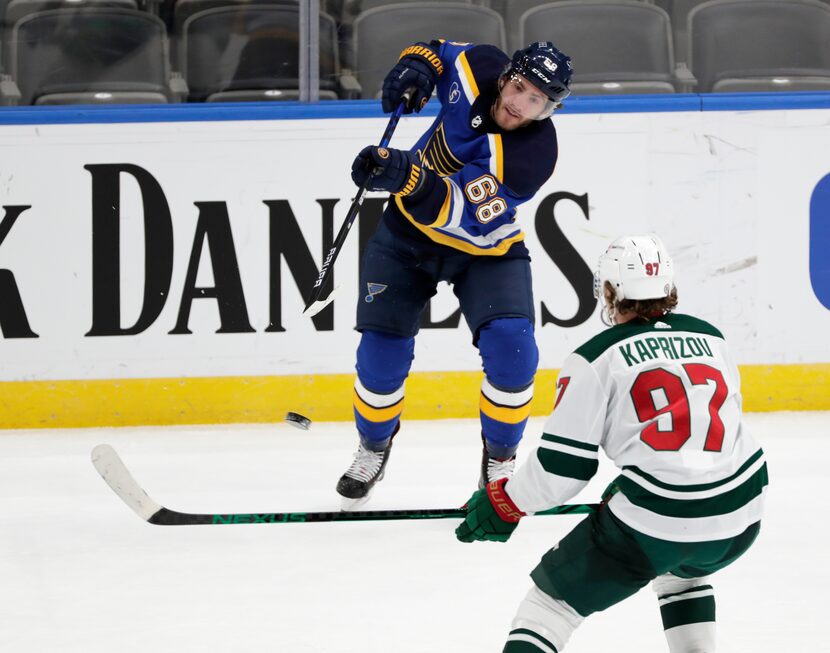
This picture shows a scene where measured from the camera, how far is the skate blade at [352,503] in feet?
9.59

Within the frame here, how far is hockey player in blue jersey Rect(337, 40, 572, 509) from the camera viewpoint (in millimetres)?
2643

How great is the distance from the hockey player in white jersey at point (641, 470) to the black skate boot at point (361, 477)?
134 centimetres

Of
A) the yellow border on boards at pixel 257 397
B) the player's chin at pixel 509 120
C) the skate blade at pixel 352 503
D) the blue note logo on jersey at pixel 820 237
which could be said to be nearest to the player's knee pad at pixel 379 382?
the skate blade at pixel 352 503

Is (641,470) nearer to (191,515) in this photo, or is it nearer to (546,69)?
(191,515)

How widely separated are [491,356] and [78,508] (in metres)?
1.16

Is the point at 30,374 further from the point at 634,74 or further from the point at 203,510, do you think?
the point at 634,74

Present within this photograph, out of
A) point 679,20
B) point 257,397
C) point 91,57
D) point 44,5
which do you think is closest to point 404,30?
point 679,20

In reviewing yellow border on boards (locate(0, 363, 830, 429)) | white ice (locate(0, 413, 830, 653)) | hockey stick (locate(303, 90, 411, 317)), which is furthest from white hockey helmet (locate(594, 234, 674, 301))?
yellow border on boards (locate(0, 363, 830, 429))

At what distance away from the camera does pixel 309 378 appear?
4.07m

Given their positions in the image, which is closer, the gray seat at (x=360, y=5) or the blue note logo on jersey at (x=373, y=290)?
the blue note logo on jersey at (x=373, y=290)

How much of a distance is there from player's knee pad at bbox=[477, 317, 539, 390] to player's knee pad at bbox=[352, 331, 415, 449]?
0.21m

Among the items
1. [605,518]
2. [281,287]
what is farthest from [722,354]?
[281,287]

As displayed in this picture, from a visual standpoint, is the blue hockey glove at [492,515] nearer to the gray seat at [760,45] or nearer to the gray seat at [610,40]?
the gray seat at [610,40]

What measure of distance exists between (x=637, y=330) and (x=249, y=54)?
2.95m
